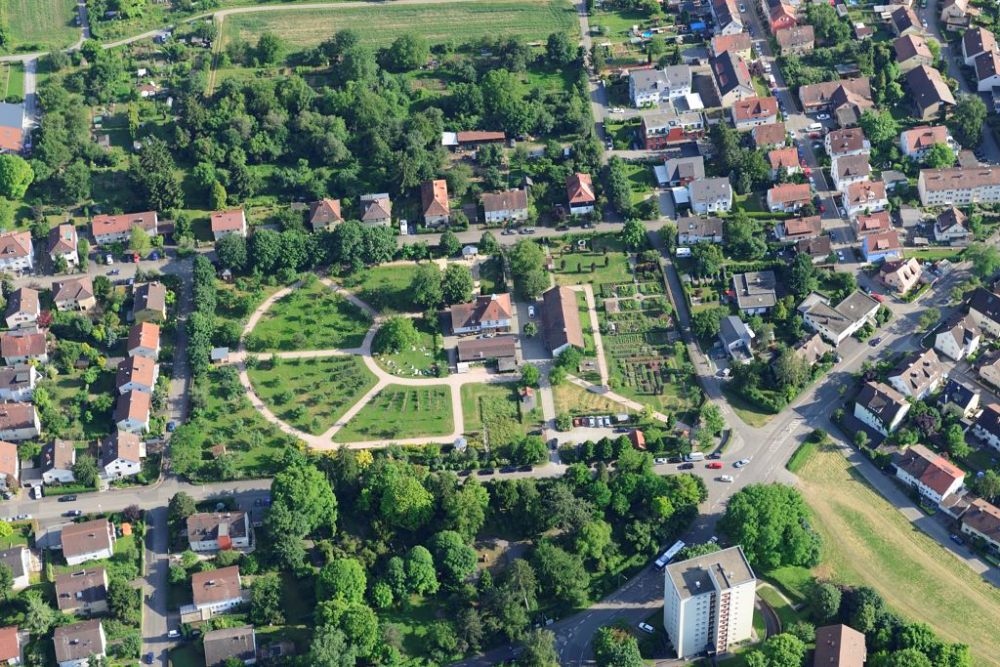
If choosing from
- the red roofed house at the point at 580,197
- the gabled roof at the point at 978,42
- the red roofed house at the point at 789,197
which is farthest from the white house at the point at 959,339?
the gabled roof at the point at 978,42

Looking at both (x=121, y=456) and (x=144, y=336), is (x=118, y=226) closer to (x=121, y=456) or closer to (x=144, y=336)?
(x=144, y=336)

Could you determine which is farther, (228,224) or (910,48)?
(910,48)

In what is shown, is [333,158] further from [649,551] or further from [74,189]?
[649,551]

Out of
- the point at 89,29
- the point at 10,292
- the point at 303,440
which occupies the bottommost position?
the point at 303,440

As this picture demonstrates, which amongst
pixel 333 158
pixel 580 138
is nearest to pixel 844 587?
pixel 580 138

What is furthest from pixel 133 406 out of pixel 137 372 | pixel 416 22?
pixel 416 22

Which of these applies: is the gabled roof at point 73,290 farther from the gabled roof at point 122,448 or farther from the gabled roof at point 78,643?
the gabled roof at point 78,643

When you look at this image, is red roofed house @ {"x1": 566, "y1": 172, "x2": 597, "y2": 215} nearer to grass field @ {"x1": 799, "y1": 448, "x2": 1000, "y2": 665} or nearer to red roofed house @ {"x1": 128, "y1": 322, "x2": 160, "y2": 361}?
grass field @ {"x1": 799, "y1": 448, "x2": 1000, "y2": 665}
